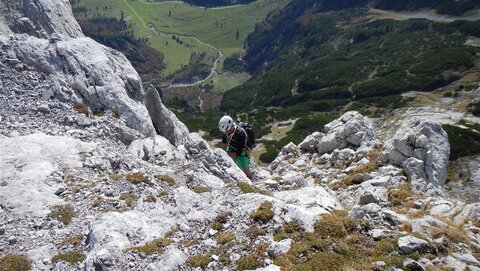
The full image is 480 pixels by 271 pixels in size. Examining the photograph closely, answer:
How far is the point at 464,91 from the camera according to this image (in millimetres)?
164000

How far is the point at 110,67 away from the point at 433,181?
3077cm

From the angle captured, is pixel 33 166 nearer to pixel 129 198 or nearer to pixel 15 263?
pixel 129 198

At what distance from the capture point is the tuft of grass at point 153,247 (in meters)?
17.4

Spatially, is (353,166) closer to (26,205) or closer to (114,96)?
(114,96)

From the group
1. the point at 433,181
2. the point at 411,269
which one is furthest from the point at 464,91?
the point at 411,269

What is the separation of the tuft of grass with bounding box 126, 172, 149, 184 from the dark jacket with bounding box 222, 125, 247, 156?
17.6ft

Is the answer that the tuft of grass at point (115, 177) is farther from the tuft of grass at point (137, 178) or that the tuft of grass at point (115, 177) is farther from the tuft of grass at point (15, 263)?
the tuft of grass at point (15, 263)

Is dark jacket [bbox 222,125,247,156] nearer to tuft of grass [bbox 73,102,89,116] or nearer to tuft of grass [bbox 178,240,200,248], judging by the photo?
tuft of grass [bbox 178,240,200,248]

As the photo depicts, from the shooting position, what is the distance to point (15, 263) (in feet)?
56.1

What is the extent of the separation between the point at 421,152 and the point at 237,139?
1916 centimetres

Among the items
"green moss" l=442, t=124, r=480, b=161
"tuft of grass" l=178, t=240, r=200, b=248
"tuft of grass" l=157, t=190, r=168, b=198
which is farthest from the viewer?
"green moss" l=442, t=124, r=480, b=161

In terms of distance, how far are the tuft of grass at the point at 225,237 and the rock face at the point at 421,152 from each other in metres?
20.7

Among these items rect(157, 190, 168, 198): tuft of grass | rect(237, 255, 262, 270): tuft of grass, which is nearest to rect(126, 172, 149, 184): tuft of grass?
rect(157, 190, 168, 198): tuft of grass

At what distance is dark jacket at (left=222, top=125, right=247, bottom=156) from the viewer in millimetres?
25672
